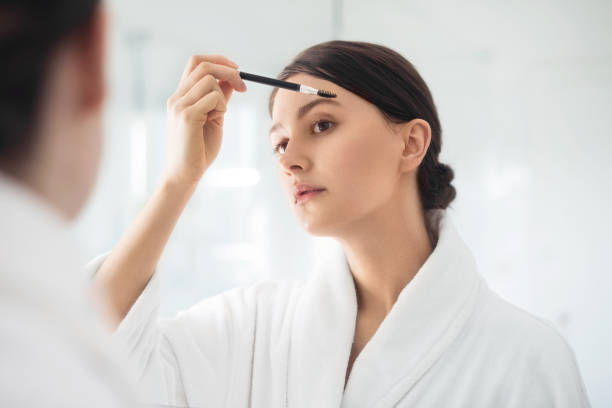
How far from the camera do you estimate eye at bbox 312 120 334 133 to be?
0.86 meters

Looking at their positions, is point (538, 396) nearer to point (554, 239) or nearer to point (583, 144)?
point (554, 239)

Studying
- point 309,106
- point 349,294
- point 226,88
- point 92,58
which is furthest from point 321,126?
point 92,58

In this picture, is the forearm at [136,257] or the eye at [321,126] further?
the eye at [321,126]

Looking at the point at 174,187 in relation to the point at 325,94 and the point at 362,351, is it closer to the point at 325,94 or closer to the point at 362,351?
the point at 325,94

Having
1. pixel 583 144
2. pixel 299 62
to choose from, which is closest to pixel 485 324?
pixel 299 62

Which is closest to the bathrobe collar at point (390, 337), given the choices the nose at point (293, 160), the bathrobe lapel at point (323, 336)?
the bathrobe lapel at point (323, 336)

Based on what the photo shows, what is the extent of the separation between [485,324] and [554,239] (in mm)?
685

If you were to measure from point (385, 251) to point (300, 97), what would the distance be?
0.28m

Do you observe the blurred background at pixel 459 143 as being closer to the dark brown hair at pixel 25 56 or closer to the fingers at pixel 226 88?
the fingers at pixel 226 88

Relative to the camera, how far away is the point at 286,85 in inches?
31.4

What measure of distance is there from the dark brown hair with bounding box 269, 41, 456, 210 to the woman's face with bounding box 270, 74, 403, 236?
16mm

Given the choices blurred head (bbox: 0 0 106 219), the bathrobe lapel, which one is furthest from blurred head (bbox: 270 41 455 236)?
blurred head (bbox: 0 0 106 219)

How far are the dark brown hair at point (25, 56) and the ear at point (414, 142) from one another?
68cm

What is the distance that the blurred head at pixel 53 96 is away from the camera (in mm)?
258
